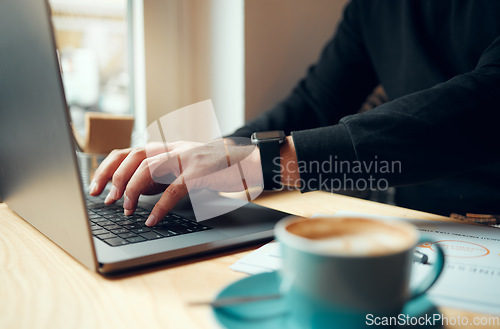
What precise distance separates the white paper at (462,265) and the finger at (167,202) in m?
0.13

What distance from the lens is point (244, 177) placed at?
65 cm

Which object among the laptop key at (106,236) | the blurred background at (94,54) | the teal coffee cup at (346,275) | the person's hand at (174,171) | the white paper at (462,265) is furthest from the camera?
the blurred background at (94,54)

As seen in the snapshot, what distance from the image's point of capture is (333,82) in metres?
1.14

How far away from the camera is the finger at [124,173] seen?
23.3 inches

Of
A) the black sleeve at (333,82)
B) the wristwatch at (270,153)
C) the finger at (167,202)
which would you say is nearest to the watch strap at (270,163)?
the wristwatch at (270,153)

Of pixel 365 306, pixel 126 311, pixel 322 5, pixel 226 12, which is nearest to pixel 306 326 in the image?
pixel 365 306

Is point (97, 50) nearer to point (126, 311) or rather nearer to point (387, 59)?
point (387, 59)

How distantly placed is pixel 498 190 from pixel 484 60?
0.29 metres

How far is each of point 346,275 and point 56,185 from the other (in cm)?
29

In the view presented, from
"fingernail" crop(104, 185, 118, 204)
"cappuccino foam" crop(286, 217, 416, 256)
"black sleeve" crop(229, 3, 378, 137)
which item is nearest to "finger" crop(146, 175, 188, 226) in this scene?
"fingernail" crop(104, 185, 118, 204)

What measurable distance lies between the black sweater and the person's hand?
0.32 feet

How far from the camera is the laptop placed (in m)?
0.36

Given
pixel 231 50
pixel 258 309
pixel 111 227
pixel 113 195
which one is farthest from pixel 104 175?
pixel 231 50

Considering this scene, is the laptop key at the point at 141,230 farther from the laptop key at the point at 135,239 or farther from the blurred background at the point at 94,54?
the blurred background at the point at 94,54
